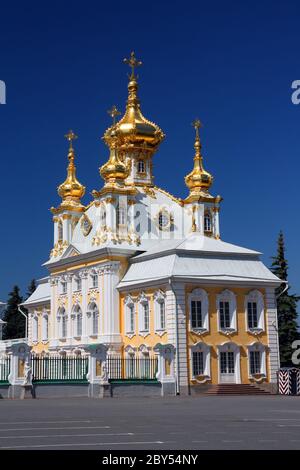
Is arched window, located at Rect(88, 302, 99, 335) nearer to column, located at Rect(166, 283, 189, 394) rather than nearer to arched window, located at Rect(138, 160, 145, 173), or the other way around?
column, located at Rect(166, 283, 189, 394)

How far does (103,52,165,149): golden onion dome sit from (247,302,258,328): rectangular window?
58.0 ft

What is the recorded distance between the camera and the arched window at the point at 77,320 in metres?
51.3

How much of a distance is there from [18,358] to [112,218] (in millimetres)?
17941

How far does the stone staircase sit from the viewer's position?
40656 mm

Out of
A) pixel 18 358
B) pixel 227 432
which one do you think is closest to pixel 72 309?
Answer: pixel 18 358

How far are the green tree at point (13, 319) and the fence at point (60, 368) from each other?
44.5 metres

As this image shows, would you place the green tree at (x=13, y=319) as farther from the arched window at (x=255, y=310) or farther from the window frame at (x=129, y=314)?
the arched window at (x=255, y=310)

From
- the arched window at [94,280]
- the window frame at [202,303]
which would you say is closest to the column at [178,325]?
the window frame at [202,303]

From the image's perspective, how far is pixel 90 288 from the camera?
50.0m

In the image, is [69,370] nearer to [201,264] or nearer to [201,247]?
[201,264]

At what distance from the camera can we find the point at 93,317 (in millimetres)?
49469

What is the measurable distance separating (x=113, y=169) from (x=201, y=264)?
1068cm

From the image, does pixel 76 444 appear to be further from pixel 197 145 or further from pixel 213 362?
pixel 197 145

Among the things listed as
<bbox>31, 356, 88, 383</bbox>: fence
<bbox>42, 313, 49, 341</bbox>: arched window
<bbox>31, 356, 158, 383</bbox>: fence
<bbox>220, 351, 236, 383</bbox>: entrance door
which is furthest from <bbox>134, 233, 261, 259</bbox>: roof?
<bbox>42, 313, 49, 341</bbox>: arched window
